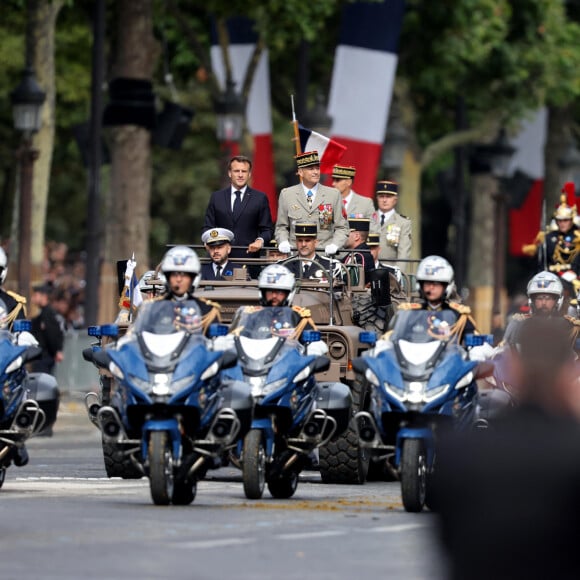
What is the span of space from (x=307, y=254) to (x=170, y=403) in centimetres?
477

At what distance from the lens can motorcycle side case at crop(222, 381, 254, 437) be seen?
48.4ft

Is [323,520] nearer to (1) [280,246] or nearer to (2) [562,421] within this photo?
(1) [280,246]

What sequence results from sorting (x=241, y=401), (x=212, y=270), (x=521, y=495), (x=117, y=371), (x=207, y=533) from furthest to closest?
(x=212, y=270) < (x=241, y=401) < (x=117, y=371) < (x=207, y=533) < (x=521, y=495)

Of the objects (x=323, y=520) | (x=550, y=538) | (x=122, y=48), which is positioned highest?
(x=122, y=48)

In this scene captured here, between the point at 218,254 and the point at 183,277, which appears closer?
the point at 183,277

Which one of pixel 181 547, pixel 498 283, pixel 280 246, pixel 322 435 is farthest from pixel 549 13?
pixel 181 547

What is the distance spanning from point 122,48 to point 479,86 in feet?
41.9

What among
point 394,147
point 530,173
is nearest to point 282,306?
point 394,147

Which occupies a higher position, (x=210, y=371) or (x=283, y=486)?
(x=210, y=371)

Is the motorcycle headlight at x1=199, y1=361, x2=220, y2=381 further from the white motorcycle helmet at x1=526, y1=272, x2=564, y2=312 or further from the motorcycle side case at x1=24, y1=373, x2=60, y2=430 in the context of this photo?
the white motorcycle helmet at x1=526, y1=272, x2=564, y2=312

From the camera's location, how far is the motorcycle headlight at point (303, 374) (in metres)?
15.4

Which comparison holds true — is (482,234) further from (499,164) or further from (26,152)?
(26,152)

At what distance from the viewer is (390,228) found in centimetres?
2195

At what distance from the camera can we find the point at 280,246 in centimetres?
1852
